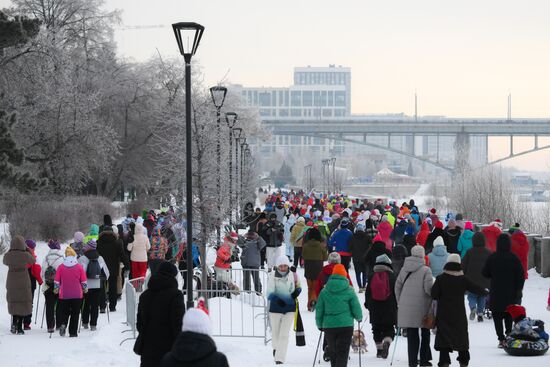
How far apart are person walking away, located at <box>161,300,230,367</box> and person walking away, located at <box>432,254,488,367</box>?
5691 mm

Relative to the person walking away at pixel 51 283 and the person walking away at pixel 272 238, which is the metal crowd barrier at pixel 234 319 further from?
the person walking away at pixel 272 238

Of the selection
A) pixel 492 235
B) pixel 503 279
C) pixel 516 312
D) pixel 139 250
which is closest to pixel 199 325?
pixel 516 312

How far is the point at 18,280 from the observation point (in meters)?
14.4

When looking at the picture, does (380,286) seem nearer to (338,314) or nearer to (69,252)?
(338,314)

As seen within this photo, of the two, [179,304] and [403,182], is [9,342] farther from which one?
[403,182]

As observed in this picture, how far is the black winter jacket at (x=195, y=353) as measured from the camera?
551cm

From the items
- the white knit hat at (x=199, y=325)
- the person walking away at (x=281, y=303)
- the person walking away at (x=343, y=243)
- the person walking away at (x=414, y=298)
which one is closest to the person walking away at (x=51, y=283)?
the person walking away at (x=281, y=303)

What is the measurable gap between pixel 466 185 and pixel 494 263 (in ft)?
114

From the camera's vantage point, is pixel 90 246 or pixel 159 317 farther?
pixel 90 246

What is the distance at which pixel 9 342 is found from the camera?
13.6m

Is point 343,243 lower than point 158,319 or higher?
lower

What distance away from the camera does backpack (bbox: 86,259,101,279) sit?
14695 mm

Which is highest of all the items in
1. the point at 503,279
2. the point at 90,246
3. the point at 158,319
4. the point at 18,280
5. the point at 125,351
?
the point at 158,319

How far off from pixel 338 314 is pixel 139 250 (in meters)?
8.52
